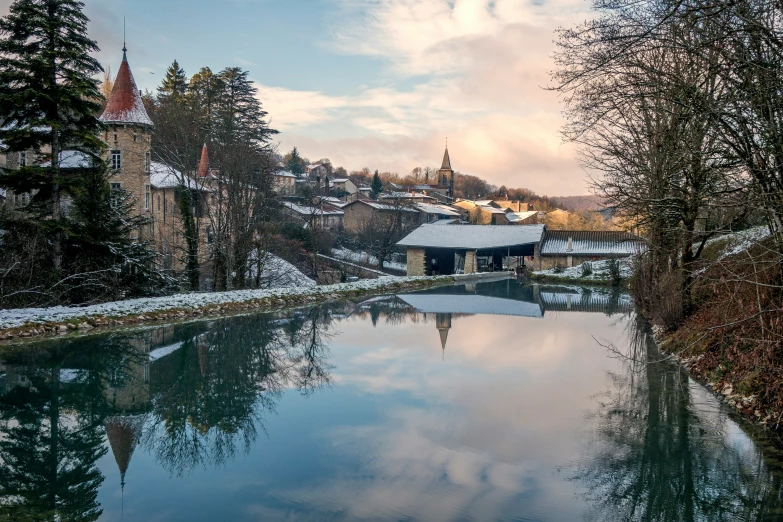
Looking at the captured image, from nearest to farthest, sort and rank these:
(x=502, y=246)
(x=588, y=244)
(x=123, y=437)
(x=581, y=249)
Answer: (x=123, y=437)
(x=502, y=246)
(x=581, y=249)
(x=588, y=244)

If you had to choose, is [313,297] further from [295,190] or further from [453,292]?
[295,190]

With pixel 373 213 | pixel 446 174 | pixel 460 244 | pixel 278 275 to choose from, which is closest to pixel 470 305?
pixel 278 275

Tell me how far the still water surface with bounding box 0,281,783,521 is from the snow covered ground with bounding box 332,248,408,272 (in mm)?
32326

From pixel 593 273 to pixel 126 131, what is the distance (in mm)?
25946

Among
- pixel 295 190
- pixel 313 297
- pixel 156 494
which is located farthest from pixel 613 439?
pixel 295 190

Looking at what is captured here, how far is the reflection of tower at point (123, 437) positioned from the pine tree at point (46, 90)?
32.6ft

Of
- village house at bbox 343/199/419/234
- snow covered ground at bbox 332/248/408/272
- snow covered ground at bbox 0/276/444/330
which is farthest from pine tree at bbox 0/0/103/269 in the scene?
village house at bbox 343/199/419/234

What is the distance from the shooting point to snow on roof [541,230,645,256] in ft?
132

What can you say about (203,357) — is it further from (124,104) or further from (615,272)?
(615,272)

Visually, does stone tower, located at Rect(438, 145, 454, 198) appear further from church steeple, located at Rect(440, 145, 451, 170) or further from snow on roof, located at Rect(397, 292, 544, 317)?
snow on roof, located at Rect(397, 292, 544, 317)

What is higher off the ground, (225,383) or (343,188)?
(343,188)

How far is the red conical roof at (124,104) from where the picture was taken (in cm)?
2936

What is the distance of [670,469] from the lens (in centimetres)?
716

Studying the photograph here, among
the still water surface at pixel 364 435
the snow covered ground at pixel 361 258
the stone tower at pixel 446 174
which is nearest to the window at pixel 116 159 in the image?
the still water surface at pixel 364 435
